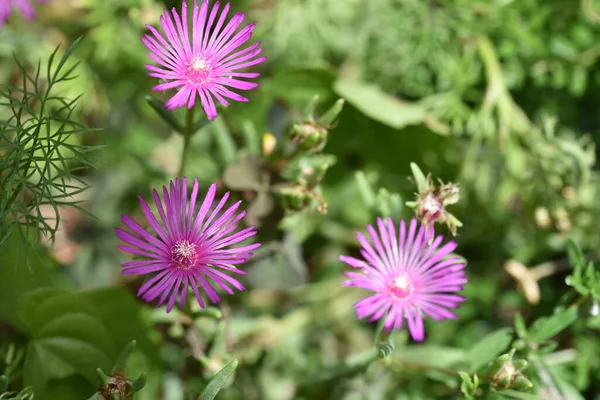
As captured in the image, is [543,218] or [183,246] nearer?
[183,246]

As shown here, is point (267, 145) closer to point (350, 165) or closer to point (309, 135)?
point (309, 135)

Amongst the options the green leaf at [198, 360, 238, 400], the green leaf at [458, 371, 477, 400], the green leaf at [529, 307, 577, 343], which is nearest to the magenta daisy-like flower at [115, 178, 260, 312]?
the green leaf at [198, 360, 238, 400]

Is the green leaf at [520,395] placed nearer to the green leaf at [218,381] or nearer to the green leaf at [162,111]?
the green leaf at [218,381]

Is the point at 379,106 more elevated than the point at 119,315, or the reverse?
the point at 379,106

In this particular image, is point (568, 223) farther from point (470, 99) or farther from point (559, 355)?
point (470, 99)

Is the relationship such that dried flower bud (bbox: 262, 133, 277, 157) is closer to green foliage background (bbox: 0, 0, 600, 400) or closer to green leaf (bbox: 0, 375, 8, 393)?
green foliage background (bbox: 0, 0, 600, 400)

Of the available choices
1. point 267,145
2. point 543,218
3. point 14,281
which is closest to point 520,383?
point 543,218
